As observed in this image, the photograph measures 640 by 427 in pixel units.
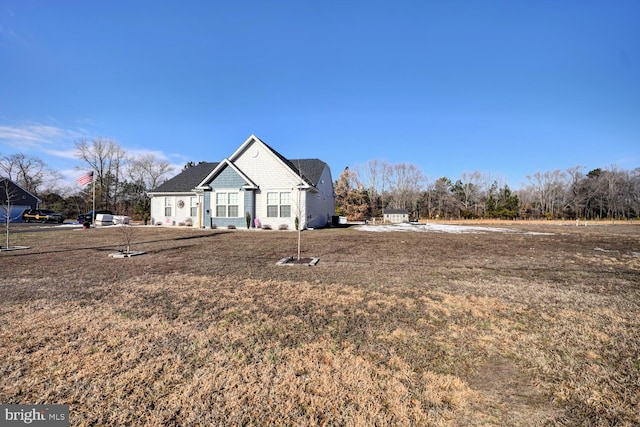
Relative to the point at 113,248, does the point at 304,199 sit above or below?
above

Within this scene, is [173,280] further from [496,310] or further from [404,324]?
[496,310]

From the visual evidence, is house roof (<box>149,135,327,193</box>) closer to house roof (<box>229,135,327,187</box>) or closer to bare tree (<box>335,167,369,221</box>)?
house roof (<box>229,135,327,187</box>)

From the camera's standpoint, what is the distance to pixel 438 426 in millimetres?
2141

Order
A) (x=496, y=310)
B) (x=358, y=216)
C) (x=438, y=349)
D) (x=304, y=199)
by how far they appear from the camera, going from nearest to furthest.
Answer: (x=438, y=349) < (x=496, y=310) < (x=304, y=199) < (x=358, y=216)

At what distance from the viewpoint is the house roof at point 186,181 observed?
2472 centimetres

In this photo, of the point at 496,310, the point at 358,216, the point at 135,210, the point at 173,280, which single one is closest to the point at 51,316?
the point at 173,280

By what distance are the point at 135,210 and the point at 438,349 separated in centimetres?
4505

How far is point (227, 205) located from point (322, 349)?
20032 millimetres

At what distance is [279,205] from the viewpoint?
70.9ft

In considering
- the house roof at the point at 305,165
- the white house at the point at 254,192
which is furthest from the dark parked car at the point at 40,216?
the house roof at the point at 305,165

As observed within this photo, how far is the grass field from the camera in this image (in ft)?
7.67
